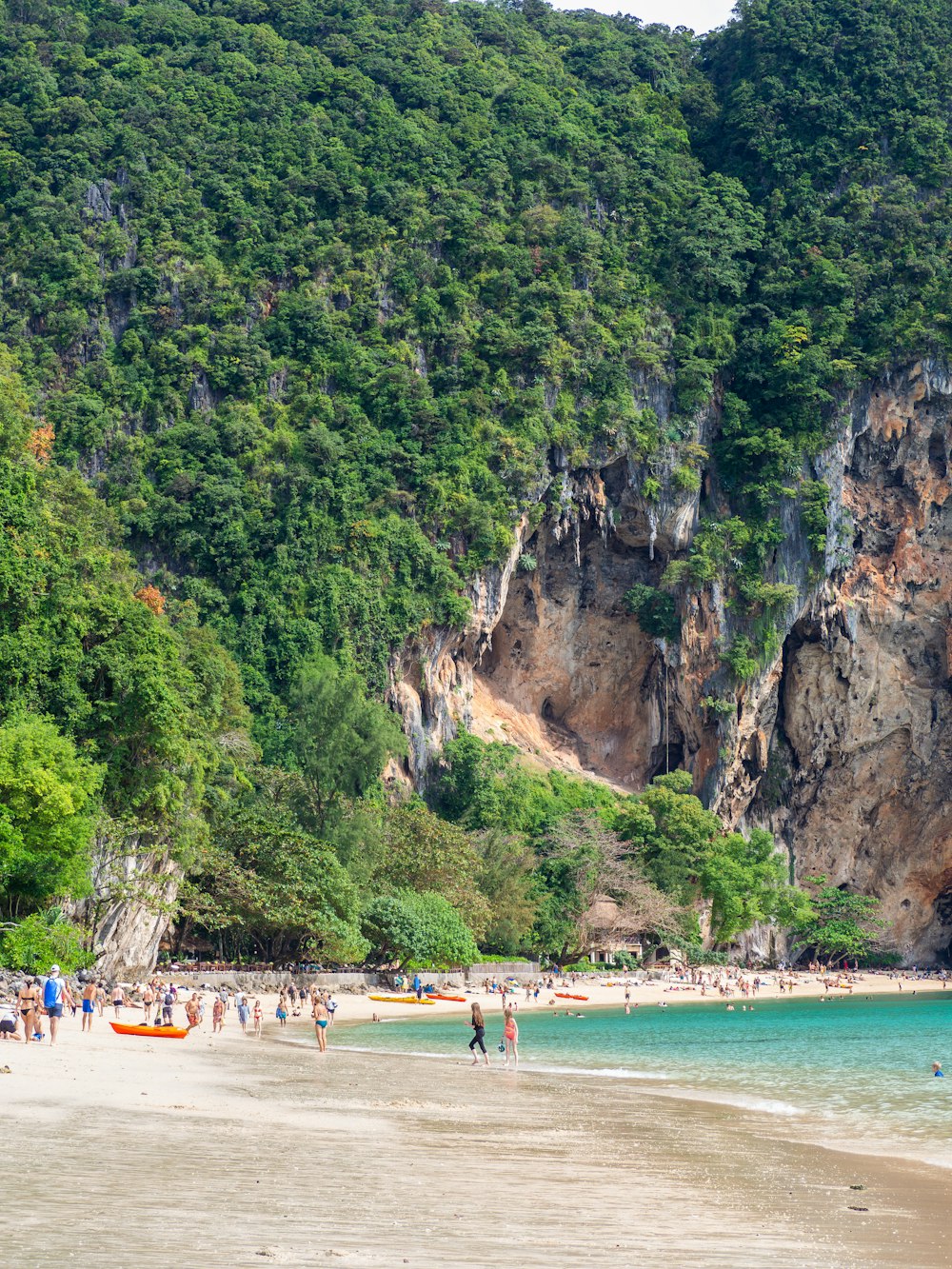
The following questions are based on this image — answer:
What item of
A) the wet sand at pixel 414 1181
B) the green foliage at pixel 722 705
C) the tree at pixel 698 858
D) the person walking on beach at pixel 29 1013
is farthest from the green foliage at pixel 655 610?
the wet sand at pixel 414 1181

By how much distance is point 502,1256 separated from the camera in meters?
8.20

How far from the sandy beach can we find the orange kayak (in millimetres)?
6083

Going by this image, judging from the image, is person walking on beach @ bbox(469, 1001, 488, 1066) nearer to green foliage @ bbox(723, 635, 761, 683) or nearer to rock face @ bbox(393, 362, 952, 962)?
rock face @ bbox(393, 362, 952, 962)

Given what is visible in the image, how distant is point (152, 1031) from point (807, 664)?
52265 millimetres

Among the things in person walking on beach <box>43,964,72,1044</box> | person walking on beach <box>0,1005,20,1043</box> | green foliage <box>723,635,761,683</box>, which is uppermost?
green foliage <box>723,635,761,683</box>

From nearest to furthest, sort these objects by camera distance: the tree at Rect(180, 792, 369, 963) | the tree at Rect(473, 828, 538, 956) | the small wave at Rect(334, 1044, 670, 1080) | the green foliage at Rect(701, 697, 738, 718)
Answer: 1. the small wave at Rect(334, 1044, 670, 1080)
2. the tree at Rect(180, 792, 369, 963)
3. the tree at Rect(473, 828, 538, 956)
4. the green foliage at Rect(701, 697, 738, 718)

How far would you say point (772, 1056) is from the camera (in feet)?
89.6

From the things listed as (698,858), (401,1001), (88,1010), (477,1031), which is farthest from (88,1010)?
(698,858)

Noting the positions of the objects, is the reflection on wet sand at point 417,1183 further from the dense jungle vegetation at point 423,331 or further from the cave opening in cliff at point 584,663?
the cave opening in cliff at point 584,663

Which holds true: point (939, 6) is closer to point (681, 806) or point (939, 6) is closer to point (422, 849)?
point (681, 806)

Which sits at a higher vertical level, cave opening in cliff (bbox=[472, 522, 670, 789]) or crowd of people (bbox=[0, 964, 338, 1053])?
cave opening in cliff (bbox=[472, 522, 670, 789])

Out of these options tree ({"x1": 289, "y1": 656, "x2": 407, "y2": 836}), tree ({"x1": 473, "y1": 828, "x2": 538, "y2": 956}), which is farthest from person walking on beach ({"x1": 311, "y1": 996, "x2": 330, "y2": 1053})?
tree ({"x1": 473, "y1": 828, "x2": 538, "y2": 956})

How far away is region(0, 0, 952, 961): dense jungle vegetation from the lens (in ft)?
173

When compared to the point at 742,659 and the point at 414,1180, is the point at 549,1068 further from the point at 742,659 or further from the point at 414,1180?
the point at 742,659
